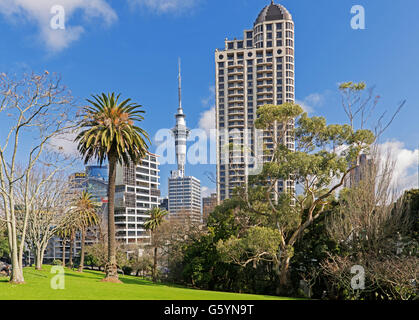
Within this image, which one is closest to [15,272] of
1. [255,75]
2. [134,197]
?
[255,75]

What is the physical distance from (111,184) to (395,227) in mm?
21042

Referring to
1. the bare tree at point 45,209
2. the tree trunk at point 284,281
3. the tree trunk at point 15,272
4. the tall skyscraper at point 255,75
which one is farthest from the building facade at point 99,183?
the tree trunk at point 15,272

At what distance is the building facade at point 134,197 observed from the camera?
11606cm

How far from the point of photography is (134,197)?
399ft

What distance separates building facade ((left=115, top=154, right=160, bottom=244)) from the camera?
116 m

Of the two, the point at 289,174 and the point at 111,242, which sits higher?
the point at 289,174

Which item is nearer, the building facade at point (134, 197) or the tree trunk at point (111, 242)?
the tree trunk at point (111, 242)

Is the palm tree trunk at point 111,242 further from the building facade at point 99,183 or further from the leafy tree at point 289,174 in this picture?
the building facade at point 99,183

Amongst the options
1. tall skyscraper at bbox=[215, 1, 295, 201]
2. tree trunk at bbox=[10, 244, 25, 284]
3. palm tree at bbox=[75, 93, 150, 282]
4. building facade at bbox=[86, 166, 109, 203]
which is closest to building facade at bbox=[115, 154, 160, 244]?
building facade at bbox=[86, 166, 109, 203]

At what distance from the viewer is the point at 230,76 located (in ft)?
332

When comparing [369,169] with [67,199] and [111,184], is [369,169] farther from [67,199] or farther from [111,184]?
[67,199]

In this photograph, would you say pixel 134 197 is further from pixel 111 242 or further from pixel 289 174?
pixel 289 174

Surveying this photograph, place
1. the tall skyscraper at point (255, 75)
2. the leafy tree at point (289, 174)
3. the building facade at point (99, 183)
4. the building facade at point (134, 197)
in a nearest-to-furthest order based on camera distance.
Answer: the leafy tree at point (289, 174), the tall skyscraper at point (255, 75), the building facade at point (134, 197), the building facade at point (99, 183)
